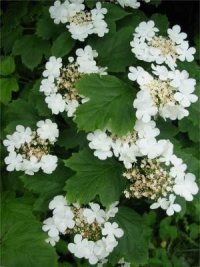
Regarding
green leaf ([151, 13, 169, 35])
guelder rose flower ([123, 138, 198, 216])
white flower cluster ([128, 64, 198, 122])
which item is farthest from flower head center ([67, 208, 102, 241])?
green leaf ([151, 13, 169, 35])

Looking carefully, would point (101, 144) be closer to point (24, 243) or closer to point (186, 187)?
point (186, 187)

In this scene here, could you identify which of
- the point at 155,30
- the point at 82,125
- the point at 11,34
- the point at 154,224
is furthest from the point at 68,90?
the point at 154,224

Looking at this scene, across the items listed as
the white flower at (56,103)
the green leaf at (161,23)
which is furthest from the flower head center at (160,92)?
the green leaf at (161,23)

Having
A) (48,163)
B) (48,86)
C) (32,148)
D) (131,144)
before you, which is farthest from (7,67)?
(131,144)

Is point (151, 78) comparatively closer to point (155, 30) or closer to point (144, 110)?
point (144, 110)

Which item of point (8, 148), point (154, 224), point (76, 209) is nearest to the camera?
point (76, 209)

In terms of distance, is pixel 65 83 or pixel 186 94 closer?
pixel 186 94
